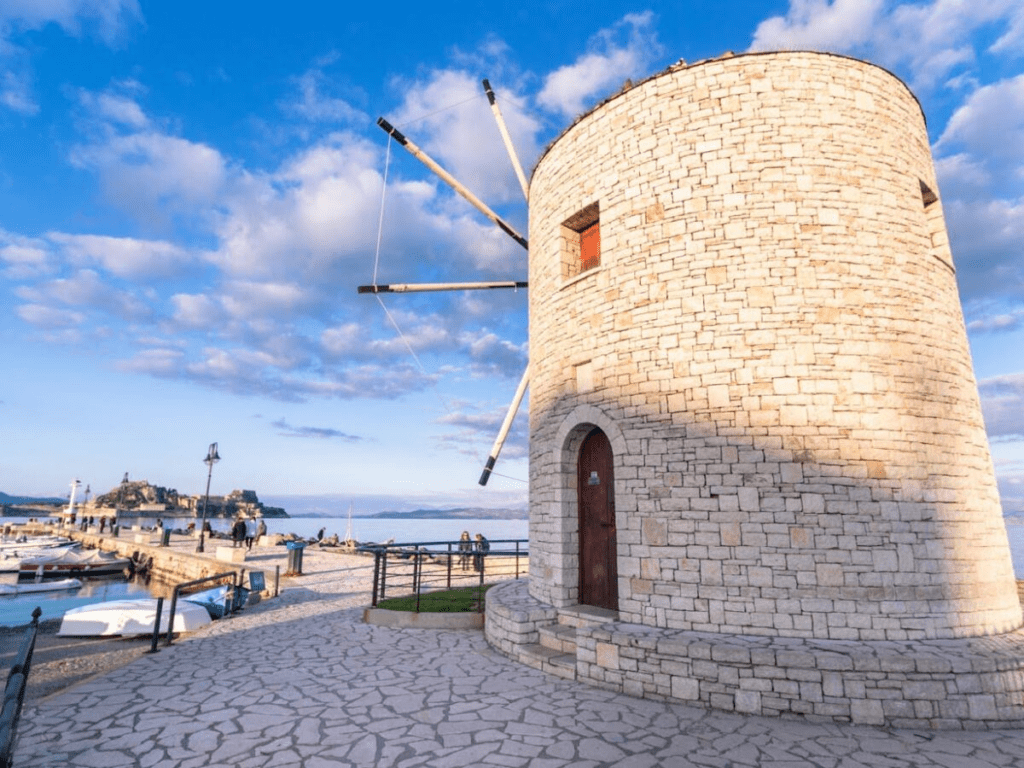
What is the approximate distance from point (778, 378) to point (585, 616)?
4.20 m

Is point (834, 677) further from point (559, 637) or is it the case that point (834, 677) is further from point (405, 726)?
point (405, 726)

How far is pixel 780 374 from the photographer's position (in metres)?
6.66

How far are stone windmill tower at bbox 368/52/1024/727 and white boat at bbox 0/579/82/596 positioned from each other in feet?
71.7

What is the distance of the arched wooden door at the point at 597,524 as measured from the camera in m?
7.88

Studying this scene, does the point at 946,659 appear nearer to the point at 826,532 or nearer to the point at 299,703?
→ the point at 826,532

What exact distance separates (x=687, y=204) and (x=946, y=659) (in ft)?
20.3

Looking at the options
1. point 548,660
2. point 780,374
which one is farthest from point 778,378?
point 548,660

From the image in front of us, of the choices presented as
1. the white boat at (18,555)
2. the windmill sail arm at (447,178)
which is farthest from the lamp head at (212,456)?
the windmill sail arm at (447,178)

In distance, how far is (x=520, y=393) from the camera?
40.2 ft

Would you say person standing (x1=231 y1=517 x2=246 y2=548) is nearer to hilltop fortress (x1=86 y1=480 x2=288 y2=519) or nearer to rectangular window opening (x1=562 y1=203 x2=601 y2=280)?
rectangular window opening (x1=562 y1=203 x2=601 y2=280)

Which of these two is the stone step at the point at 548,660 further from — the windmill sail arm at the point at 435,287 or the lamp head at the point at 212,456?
the lamp head at the point at 212,456

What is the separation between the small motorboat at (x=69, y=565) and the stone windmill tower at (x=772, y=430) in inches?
964

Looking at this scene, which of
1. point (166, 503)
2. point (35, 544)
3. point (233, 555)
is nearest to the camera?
point (233, 555)

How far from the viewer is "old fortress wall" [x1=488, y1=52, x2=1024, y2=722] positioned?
6.23 m
